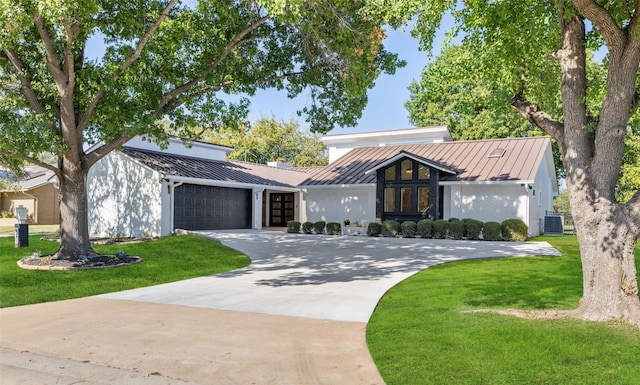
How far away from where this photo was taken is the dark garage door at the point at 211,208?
2303 cm

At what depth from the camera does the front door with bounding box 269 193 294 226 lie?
103 ft

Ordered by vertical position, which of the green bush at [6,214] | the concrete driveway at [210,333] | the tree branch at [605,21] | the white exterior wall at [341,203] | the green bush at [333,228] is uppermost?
the tree branch at [605,21]

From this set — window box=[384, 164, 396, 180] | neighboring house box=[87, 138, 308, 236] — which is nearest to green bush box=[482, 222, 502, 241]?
window box=[384, 164, 396, 180]

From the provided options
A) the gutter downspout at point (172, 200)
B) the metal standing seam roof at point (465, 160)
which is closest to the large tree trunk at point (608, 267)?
the metal standing seam roof at point (465, 160)

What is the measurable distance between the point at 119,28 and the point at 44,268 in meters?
6.50

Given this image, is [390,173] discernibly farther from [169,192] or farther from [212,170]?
[169,192]

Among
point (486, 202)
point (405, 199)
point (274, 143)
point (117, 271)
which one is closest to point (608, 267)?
point (117, 271)

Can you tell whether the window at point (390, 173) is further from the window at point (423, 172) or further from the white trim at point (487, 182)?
the white trim at point (487, 182)

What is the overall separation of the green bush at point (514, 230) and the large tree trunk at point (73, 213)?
648 inches

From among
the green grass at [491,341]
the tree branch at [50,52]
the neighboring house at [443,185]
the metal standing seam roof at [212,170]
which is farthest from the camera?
the metal standing seam roof at [212,170]

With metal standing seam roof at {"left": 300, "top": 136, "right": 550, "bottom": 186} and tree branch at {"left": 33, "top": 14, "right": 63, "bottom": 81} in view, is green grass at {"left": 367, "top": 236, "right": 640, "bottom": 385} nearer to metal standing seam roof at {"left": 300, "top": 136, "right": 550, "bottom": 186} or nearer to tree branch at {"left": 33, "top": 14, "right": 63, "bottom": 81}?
tree branch at {"left": 33, "top": 14, "right": 63, "bottom": 81}

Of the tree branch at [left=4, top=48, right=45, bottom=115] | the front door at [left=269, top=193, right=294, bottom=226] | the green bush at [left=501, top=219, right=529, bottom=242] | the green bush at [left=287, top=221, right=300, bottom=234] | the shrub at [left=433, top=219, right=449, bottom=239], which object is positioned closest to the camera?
the tree branch at [left=4, top=48, right=45, bottom=115]

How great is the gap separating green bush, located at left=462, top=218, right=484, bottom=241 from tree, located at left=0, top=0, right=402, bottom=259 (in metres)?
8.99

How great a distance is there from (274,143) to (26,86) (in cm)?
3701
